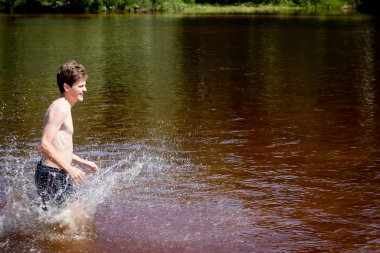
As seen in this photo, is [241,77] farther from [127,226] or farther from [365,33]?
[365,33]

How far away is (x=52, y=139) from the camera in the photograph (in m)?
5.95

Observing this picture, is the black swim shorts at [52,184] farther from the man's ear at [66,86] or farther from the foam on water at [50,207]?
the man's ear at [66,86]

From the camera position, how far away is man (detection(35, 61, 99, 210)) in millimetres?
5926

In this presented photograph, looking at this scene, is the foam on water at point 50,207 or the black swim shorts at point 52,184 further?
the foam on water at point 50,207

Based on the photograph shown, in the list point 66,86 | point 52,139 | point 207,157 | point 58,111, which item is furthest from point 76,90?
point 207,157

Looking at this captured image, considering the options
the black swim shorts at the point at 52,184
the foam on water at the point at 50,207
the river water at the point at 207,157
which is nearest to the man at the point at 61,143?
the black swim shorts at the point at 52,184

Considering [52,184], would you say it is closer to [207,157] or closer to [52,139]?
[52,139]

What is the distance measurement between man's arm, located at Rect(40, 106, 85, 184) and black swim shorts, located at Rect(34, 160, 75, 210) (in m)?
0.22

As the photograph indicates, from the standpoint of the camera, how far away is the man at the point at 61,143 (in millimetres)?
5926

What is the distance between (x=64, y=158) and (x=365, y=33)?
118 ft

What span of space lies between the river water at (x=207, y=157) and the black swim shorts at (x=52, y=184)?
315 mm

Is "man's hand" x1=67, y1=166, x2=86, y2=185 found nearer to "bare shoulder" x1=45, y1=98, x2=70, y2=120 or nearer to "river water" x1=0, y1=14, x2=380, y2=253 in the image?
"bare shoulder" x1=45, y1=98, x2=70, y2=120

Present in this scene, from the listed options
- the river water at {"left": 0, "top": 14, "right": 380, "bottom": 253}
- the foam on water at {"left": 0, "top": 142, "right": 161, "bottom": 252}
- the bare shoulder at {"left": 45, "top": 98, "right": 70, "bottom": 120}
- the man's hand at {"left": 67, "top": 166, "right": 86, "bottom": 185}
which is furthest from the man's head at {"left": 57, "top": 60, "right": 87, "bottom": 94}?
the river water at {"left": 0, "top": 14, "right": 380, "bottom": 253}

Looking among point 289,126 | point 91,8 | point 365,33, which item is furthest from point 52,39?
point 91,8
